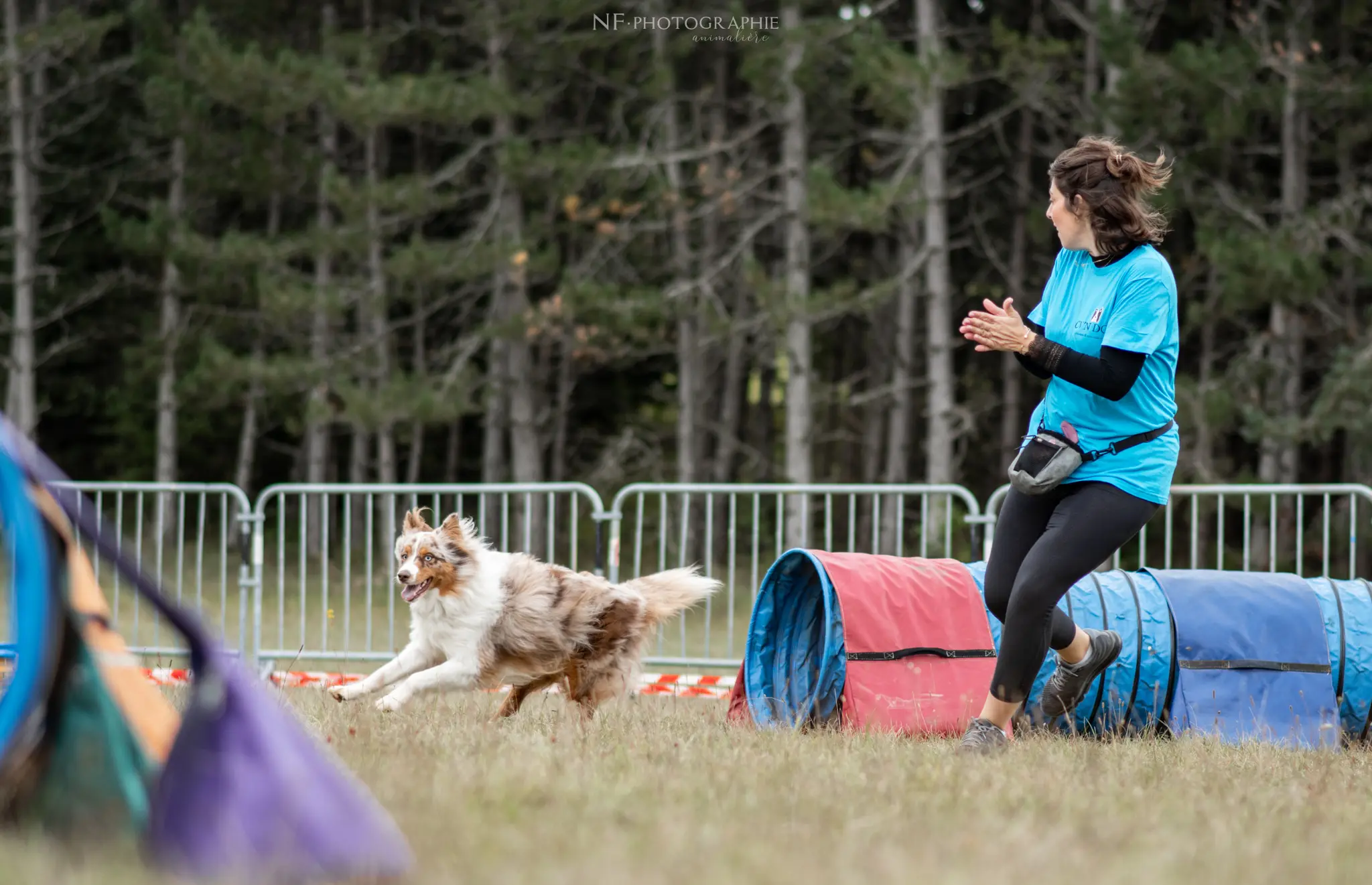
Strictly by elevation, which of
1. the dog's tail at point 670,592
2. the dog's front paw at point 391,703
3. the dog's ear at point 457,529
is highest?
the dog's ear at point 457,529

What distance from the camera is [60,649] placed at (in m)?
3.06

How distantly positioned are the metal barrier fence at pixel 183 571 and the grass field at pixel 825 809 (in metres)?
3.72

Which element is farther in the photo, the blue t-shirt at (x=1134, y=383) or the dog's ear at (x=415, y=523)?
the dog's ear at (x=415, y=523)

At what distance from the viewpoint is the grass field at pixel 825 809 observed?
9.12 feet

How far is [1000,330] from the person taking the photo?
438 centimetres

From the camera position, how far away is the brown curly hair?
452 cm

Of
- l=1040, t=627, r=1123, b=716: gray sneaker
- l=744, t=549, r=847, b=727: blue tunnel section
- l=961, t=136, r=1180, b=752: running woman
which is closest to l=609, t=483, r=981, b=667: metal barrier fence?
l=744, t=549, r=847, b=727: blue tunnel section

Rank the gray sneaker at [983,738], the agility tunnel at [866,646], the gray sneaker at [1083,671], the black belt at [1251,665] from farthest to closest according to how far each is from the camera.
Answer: the black belt at [1251,665] → the agility tunnel at [866,646] → the gray sneaker at [1083,671] → the gray sneaker at [983,738]

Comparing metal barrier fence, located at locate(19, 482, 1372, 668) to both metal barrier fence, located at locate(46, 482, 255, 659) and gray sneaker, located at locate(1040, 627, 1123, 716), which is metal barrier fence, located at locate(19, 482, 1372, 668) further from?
gray sneaker, located at locate(1040, 627, 1123, 716)

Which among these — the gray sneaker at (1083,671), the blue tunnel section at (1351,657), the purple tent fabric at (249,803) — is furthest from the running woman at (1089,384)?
the purple tent fabric at (249,803)

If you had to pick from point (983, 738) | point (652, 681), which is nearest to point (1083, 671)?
point (983, 738)

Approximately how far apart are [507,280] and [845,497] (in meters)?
7.93

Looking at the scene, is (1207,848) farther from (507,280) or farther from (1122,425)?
(507,280)

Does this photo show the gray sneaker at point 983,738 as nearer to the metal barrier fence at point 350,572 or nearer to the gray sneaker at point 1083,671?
the gray sneaker at point 1083,671
